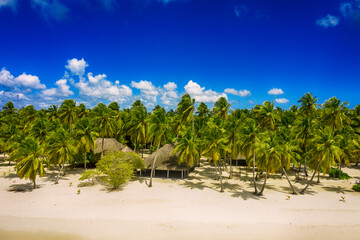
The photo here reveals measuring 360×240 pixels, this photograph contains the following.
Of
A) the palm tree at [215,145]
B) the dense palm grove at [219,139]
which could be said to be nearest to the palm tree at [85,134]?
the dense palm grove at [219,139]

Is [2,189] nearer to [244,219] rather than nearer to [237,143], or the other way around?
[244,219]

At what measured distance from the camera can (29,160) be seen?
23.7m

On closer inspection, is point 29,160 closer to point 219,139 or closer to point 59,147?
point 59,147

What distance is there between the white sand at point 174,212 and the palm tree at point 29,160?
2.77m

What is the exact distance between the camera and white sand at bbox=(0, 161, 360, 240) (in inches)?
675

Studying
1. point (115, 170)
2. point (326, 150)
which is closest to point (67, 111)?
point (115, 170)

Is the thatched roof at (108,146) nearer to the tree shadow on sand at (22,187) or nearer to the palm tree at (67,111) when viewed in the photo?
the palm tree at (67,111)

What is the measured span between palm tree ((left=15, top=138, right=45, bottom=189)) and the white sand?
2768mm

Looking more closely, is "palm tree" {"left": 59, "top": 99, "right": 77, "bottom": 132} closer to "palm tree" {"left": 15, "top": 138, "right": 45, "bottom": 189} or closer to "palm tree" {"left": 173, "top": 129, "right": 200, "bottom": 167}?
"palm tree" {"left": 15, "top": 138, "right": 45, "bottom": 189}

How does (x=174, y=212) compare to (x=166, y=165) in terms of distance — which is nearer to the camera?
(x=174, y=212)

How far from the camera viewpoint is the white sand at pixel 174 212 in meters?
17.1

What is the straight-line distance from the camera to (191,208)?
21.2 m

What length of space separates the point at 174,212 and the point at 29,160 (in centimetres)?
1769

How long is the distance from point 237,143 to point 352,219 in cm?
1399
